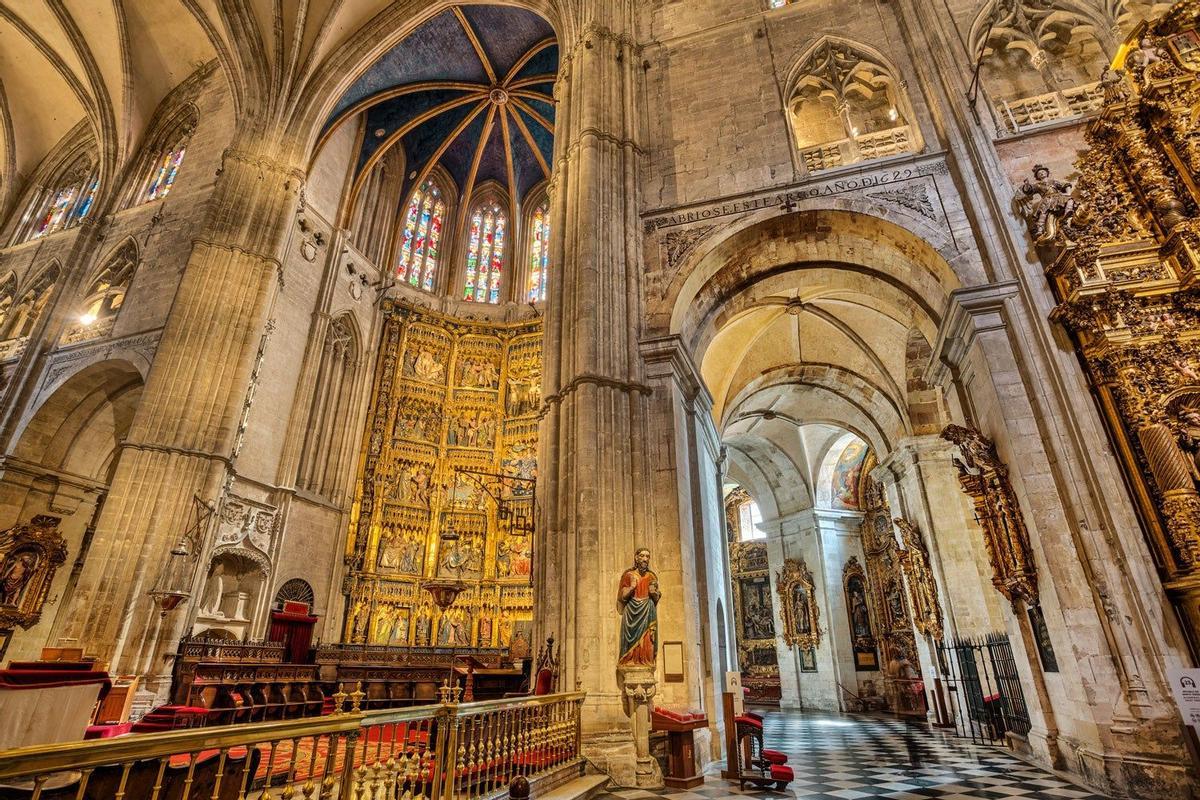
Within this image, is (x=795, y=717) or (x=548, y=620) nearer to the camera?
(x=548, y=620)

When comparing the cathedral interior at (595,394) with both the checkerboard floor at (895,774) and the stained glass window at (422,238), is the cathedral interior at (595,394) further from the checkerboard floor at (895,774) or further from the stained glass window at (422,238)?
the stained glass window at (422,238)

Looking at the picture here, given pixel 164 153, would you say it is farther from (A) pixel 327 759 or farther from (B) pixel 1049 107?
(B) pixel 1049 107

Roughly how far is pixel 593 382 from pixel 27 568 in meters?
14.3

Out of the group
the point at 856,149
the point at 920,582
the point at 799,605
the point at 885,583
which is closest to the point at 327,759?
the point at 856,149

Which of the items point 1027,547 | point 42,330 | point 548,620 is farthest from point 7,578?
point 1027,547

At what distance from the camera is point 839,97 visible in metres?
11.0

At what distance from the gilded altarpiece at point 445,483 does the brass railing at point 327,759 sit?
870 centimetres

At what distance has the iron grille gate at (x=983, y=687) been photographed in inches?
379

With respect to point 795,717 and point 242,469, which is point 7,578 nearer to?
point 242,469

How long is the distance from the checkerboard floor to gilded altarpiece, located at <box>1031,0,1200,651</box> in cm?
244

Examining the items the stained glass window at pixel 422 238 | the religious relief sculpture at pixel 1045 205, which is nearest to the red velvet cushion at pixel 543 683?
the religious relief sculpture at pixel 1045 205

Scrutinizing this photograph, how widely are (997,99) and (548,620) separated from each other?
10801mm

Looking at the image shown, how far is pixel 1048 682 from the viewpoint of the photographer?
7.18 m

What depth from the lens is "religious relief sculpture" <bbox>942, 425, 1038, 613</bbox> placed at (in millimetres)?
6968
